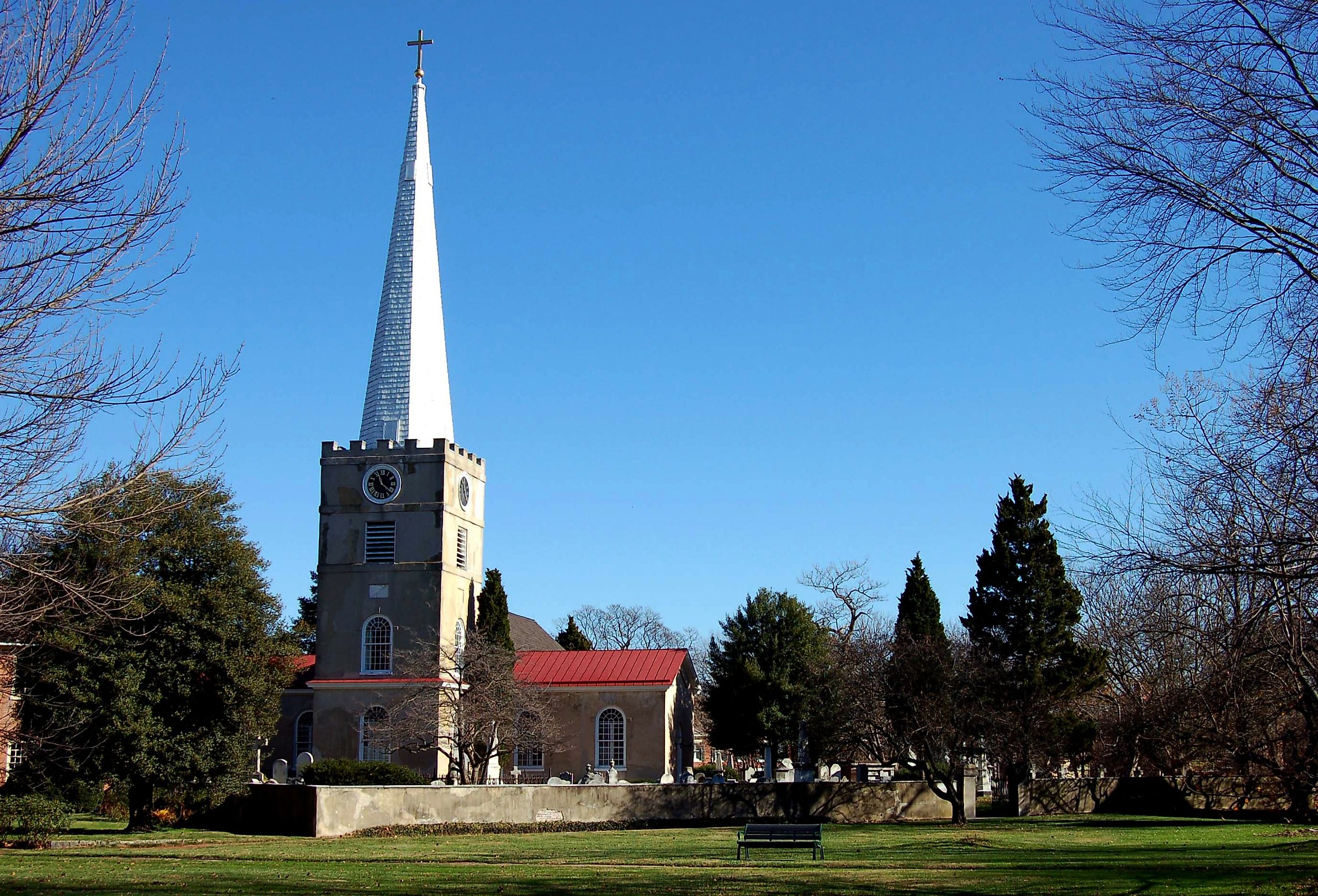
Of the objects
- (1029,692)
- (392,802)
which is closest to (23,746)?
(392,802)

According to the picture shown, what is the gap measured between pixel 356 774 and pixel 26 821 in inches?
491

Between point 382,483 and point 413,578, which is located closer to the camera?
point 413,578

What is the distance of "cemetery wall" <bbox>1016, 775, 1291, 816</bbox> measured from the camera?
143 ft

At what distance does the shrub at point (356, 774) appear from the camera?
39062 mm

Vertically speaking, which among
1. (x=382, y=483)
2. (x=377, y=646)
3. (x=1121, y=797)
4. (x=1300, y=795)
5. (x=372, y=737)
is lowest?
(x=1121, y=797)

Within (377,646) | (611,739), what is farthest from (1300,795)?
(377,646)

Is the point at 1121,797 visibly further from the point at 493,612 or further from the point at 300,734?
the point at 300,734

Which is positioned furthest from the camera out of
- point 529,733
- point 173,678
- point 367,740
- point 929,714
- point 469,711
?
point 367,740

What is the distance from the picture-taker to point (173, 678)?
109 ft

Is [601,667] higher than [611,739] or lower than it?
higher

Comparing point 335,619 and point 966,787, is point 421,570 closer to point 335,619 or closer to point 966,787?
point 335,619

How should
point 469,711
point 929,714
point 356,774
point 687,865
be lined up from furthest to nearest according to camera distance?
point 469,711, point 356,774, point 929,714, point 687,865

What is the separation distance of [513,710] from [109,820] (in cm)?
1322

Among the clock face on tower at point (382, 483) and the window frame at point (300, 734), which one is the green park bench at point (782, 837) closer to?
the clock face on tower at point (382, 483)
